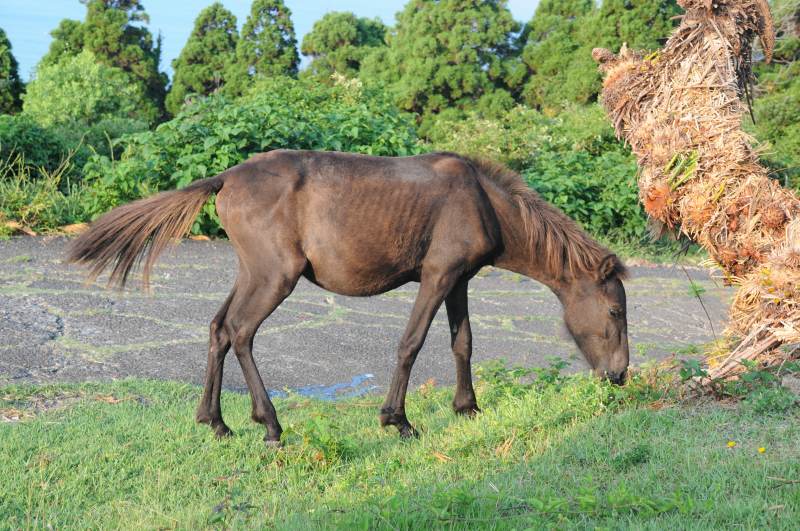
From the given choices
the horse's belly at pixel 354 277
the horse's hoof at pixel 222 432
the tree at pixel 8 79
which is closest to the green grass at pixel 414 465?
the horse's hoof at pixel 222 432

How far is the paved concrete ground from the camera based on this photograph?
6.80 m

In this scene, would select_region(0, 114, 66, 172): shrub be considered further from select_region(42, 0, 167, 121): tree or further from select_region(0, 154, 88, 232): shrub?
select_region(42, 0, 167, 121): tree

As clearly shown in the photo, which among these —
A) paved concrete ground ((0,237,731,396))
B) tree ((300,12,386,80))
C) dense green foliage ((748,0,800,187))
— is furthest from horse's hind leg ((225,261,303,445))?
tree ((300,12,386,80))

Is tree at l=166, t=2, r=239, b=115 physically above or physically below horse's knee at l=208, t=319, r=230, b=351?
above

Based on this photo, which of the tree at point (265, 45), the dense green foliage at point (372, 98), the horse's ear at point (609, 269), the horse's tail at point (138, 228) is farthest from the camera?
the tree at point (265, 45)

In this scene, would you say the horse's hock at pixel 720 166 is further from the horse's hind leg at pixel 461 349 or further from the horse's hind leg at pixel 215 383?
the horse's hind leg at pixel 215 383

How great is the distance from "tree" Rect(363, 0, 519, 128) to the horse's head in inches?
686

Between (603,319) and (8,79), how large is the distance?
21.8 metres

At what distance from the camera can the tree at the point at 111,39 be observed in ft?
86.6

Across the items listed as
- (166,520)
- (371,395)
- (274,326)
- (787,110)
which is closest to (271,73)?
(787,110)

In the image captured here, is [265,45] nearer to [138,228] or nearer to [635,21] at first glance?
[635,21]

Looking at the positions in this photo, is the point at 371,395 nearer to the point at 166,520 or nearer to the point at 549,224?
the point at 549,224

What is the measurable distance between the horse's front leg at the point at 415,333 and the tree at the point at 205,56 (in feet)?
72.2

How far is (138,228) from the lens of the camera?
539 cm
